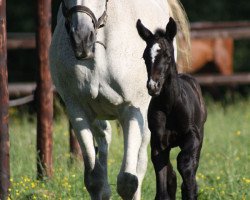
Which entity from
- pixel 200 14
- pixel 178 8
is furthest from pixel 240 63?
pixel 178 8

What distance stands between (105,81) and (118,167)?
240 cm

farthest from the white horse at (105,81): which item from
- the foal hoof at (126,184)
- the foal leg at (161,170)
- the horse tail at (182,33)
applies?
the horse tail at (182,33)

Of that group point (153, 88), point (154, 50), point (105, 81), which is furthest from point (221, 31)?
point (153, 88)

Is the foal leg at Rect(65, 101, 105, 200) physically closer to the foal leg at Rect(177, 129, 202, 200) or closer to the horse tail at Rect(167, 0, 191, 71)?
the foal leg at Rect(177, 129, 202, 200)

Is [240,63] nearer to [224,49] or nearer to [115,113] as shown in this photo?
[224,49]

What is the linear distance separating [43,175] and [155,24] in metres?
1.95

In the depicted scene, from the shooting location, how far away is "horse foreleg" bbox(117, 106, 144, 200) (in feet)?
21.1

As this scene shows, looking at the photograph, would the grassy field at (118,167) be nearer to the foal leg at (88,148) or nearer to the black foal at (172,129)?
the foal leg at (88,148)

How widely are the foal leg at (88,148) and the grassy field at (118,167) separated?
20.8 inches

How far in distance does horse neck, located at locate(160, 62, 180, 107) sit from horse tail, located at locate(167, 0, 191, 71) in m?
2.09

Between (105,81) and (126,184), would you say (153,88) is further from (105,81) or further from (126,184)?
(126,184)

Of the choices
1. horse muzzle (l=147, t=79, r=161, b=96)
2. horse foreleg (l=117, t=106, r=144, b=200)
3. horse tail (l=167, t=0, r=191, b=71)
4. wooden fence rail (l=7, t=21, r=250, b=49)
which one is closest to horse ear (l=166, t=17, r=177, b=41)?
horse muzzle (l=147, t=79, r=161, b=96)

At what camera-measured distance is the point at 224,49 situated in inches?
734

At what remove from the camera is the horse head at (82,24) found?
235 inches
